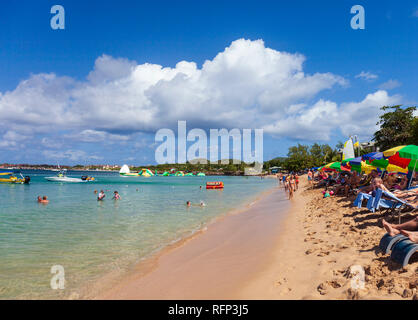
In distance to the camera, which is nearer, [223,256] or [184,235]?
[223,256]

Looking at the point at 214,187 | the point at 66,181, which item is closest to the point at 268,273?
the point at 214,187

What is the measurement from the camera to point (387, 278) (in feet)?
12.3

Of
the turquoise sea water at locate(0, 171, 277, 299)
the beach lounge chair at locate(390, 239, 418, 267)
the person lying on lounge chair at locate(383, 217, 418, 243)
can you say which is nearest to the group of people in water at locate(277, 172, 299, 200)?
the turquoise sea water at locate(0, 171, 277, 299)

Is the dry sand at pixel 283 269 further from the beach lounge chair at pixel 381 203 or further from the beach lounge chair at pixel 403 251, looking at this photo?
the beach lounge chair at pixel 381 203

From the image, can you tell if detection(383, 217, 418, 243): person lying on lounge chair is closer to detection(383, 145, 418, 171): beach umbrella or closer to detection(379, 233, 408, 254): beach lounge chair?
detection(379, 233, 408, 254): beach lounge chair

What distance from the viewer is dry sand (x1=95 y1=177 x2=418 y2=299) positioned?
3.82m

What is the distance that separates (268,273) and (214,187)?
38762 millimetres

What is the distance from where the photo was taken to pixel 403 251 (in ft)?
13.1

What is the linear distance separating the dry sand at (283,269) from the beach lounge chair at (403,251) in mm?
104

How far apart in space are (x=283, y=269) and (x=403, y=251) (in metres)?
2.05

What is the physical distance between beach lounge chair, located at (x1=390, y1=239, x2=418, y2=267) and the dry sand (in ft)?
0.34

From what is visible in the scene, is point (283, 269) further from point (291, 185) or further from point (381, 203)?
point (291, 185)
